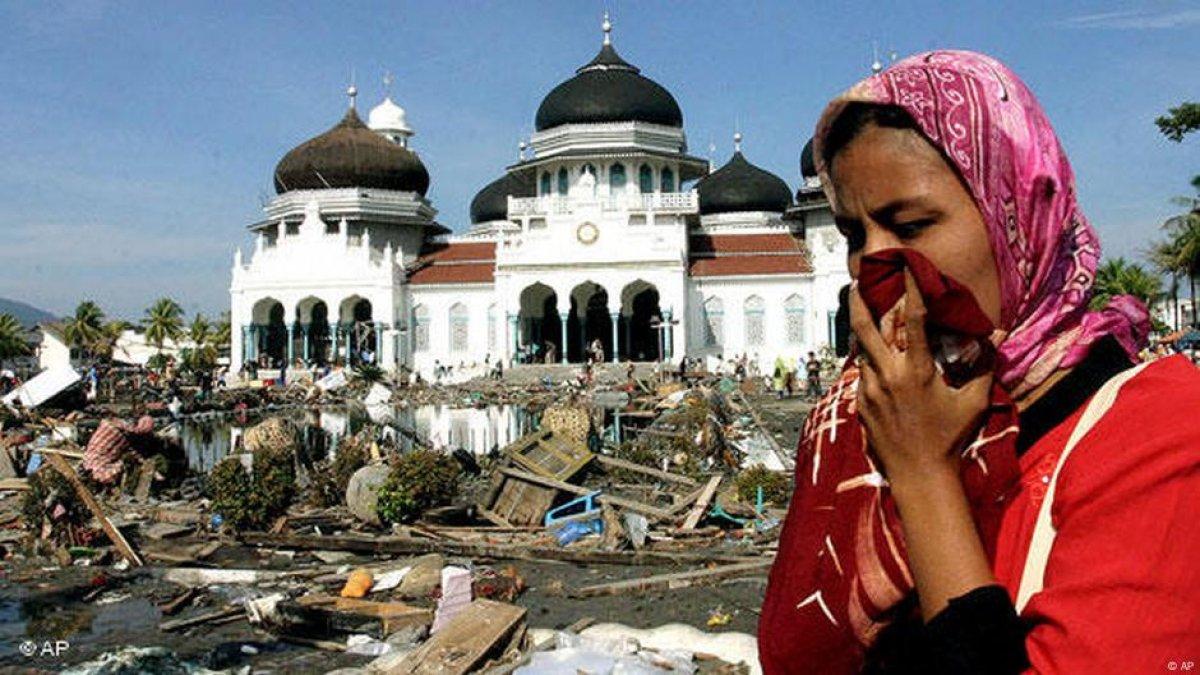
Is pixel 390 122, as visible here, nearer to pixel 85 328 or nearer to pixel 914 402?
pixel 85 328

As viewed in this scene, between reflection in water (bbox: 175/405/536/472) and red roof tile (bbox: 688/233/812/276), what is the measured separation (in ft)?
42.6

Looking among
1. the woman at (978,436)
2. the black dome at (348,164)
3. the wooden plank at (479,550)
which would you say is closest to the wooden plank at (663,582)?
the wooden plank at (479,550)

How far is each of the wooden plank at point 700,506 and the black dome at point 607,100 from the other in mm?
33598

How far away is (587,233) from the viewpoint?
1567 inches

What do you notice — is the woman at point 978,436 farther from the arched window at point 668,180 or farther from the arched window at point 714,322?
the arched window at point 668,180

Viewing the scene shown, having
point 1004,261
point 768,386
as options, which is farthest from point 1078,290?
point 768,386

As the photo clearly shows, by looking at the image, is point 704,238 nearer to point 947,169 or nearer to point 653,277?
point 653,277

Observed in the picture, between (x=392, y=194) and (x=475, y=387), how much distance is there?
47.3 ft

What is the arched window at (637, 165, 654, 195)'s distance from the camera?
4344 centimetres

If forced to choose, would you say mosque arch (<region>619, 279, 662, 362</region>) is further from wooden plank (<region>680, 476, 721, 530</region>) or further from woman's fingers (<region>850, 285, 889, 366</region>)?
woman's fingers (<region>850, 285, 889, 366</region>)

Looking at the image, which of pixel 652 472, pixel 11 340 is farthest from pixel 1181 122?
pixel 11 340

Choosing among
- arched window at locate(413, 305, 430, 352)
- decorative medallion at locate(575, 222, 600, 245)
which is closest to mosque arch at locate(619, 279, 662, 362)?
decorative medallion at locate(575, 222, 600, 245)

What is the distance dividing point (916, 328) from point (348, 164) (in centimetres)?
4738

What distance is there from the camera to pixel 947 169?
1.34 metres
